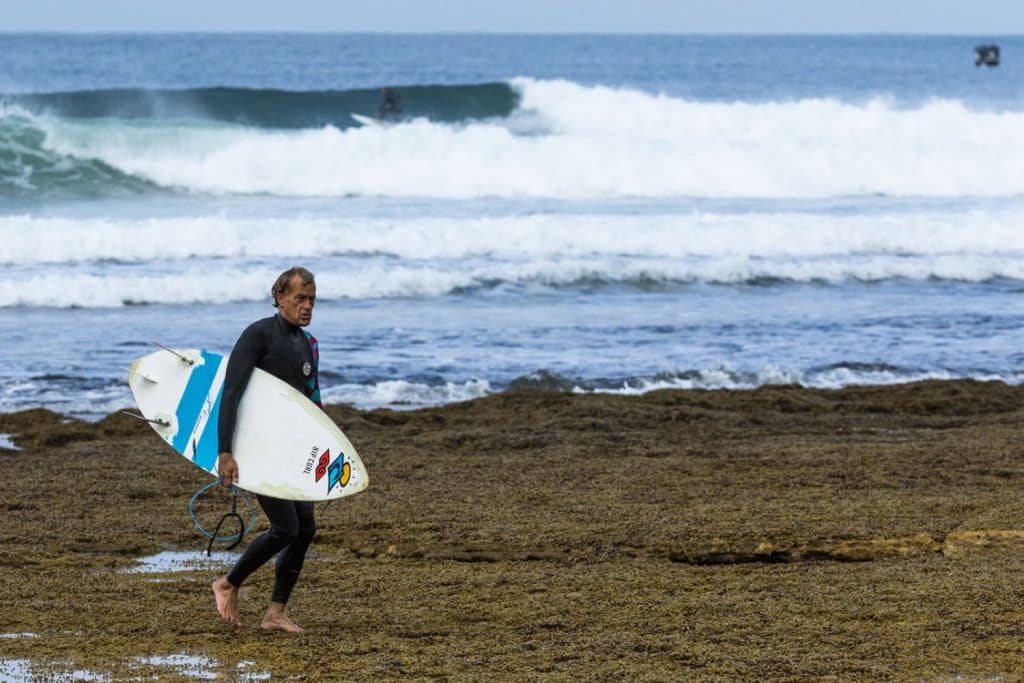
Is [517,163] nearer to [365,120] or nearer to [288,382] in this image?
[365,120]

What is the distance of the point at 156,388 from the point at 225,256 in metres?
13.0

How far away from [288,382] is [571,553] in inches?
69.4

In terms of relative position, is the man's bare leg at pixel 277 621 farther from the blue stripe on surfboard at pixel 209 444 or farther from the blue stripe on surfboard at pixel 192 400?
the blue stripe on surfboard at pixel 192 400

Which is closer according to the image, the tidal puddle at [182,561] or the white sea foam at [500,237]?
the tidal puddle at [182,561]

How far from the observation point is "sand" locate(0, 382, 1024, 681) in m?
4.82

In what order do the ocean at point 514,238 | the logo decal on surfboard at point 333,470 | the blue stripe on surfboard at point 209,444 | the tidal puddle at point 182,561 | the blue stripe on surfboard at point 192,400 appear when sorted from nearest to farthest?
the logo decal on surfboard at point 333,470, the blue stripe on surfboard at point 209,444, the blue stripe on surfboard at point 192,400, the tidal puddle at point 182,561, the ocean at point 514,238

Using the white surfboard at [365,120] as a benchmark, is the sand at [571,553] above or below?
below

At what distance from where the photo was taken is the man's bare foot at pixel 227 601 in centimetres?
521

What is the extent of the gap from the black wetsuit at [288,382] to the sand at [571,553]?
24 centimetres

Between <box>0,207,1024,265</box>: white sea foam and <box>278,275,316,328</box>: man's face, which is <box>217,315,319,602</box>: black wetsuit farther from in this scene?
<box>0,207,1024,265</box>: white sea foam

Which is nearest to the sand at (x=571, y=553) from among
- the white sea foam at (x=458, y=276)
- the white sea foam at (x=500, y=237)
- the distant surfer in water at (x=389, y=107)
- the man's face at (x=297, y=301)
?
the man's face at (x=297, y=301)

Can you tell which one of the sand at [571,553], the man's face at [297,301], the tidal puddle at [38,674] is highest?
the man's face at [297,301]

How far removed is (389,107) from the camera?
36094 mm

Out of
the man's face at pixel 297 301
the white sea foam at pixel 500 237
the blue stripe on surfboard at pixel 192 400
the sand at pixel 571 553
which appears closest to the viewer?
the sand at pixel 571 553
